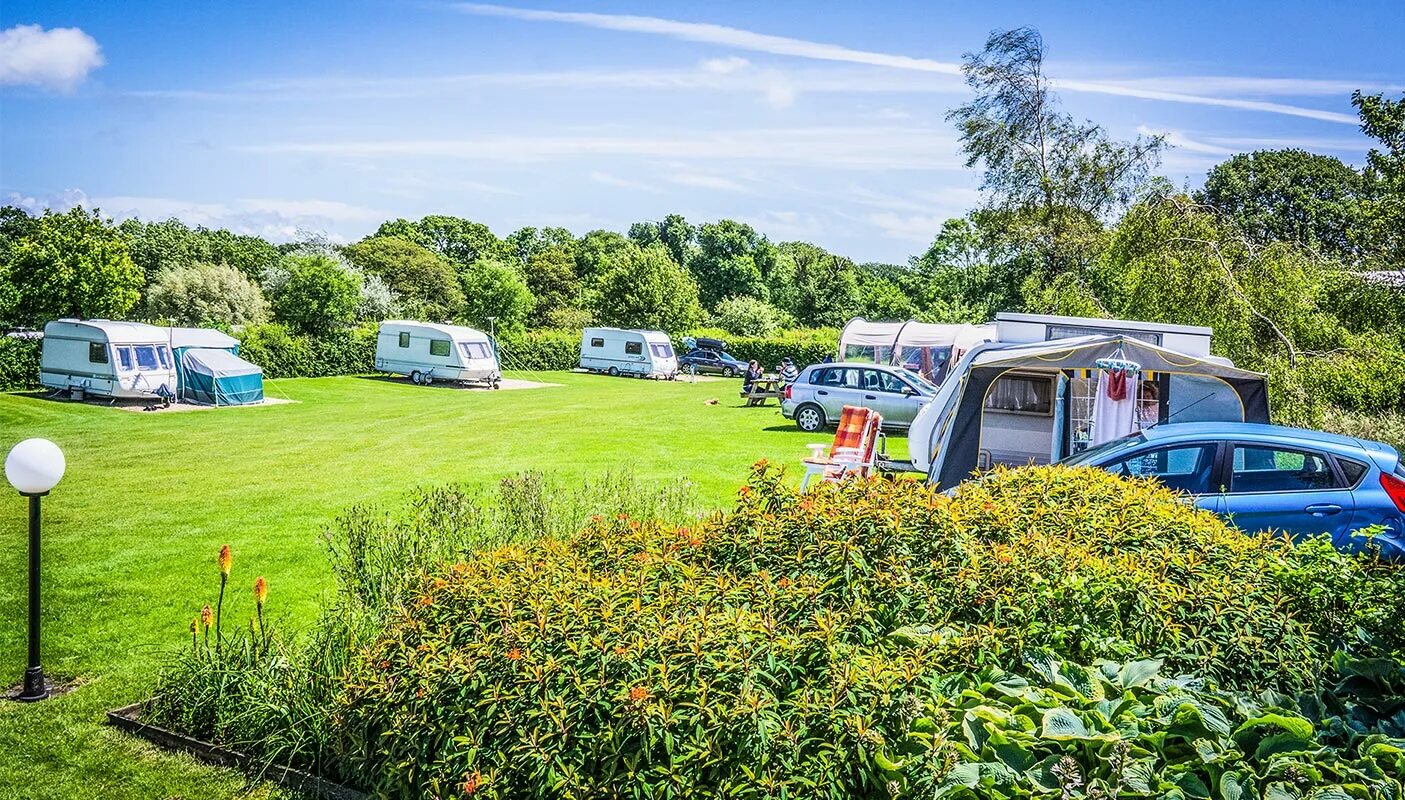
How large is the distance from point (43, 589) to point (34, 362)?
19312 mm

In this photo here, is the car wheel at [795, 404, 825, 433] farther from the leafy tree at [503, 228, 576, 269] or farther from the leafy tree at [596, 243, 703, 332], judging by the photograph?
the leafy tree at [503, 228, 576, 269]

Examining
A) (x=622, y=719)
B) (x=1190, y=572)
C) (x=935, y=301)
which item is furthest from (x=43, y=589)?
(x=935, y=301)

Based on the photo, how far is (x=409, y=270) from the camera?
185ft

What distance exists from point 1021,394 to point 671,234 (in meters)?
61.9

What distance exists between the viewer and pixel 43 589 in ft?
25.0

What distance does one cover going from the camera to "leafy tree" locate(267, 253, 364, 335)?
3288cm

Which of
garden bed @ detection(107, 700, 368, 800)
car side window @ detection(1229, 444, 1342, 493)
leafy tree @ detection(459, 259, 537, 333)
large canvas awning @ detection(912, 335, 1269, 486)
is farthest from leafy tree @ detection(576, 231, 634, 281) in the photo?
garden bed @ detection(107, 700, 368, 800)

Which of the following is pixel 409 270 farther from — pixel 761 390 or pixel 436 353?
pixel 761 390

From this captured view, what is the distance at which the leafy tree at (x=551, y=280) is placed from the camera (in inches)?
2341

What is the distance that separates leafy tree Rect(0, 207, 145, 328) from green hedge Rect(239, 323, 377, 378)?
4.18 metres

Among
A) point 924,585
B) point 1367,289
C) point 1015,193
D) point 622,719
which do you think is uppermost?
point 1015,193

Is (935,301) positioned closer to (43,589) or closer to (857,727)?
(43,589)

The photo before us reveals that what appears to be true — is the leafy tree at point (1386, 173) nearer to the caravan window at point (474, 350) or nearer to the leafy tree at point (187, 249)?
the caravan window at point (474, 350)

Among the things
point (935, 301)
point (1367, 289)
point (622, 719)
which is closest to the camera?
point (622, 719)
